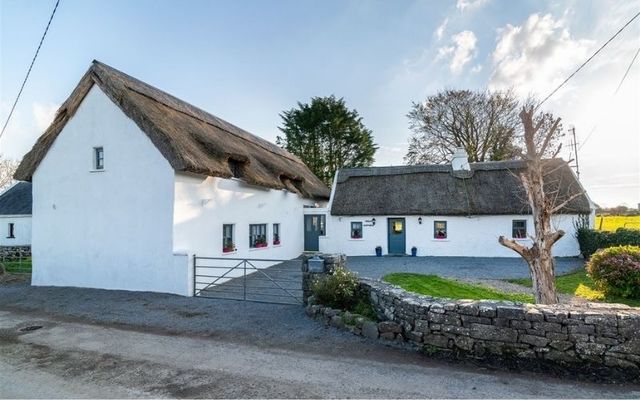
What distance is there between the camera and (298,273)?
14.1 meters

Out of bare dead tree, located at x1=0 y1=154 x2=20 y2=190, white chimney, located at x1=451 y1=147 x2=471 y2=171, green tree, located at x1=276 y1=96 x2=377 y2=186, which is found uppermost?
green tree, located at x1=276 y1=96 x2=377 y2=186

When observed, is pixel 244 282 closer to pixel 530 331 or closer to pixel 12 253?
pixel 530 331

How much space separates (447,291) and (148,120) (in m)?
10.7

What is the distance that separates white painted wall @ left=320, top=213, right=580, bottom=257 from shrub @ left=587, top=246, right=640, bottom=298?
325 inches

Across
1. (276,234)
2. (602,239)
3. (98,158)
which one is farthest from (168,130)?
(602,239)

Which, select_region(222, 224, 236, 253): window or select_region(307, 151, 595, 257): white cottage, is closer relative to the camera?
select_region(222, 224, 236, 253): window

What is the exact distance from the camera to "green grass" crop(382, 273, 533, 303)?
9.83 metres

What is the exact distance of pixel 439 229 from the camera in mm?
19750

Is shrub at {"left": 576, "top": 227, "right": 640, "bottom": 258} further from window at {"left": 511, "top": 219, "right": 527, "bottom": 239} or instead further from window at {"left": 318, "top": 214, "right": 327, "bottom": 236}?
window at {"left": 318, "top": 214, "right": 327, "bottom": 236}

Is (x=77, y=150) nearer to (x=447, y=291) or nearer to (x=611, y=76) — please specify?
(x=447, y=291)

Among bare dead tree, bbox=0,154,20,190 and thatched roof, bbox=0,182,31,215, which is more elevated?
bare dead tree, bbox=0,154,20,190

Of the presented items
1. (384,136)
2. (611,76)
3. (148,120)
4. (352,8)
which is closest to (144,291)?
(148,120)

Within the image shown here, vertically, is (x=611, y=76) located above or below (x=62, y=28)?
below

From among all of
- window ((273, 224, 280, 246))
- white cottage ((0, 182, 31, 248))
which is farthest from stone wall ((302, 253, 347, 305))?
white cottage ((0, 182, 31, 248))
